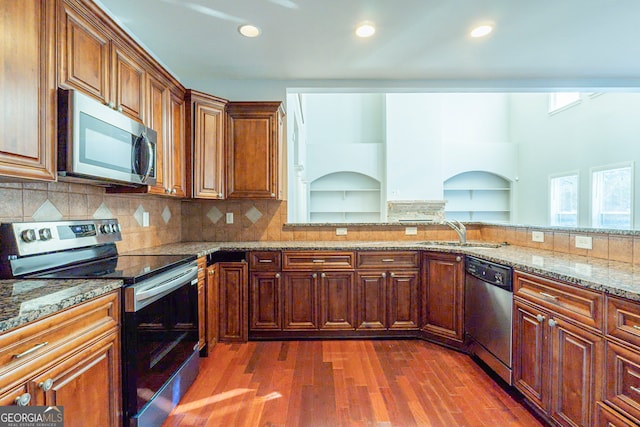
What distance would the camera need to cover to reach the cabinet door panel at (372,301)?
271 cm

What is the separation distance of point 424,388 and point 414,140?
21.5 feet

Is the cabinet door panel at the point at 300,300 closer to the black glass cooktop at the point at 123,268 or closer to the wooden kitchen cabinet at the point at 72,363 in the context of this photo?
the black glass cooktop at the point at 123,268

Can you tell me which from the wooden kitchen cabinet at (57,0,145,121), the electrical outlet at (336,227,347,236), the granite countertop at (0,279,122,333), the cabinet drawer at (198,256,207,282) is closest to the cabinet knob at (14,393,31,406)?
the granite countertop at (0,279,122,333)

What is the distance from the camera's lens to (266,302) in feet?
8.89

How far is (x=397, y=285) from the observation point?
272 cm

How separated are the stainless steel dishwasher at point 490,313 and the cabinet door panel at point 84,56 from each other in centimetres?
260

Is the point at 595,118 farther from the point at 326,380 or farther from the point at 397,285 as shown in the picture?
the point at 326,380

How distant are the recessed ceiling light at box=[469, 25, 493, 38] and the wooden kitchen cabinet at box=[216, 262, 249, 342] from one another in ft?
8.70

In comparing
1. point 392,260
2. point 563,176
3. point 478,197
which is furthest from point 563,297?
point 478,197

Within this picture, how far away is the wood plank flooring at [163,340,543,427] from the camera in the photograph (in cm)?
172

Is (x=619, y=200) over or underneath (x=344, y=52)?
underneath

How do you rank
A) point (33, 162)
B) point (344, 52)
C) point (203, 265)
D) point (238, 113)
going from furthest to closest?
point (238, 113), point (344, 52), point (203, 265), point (33, 162)

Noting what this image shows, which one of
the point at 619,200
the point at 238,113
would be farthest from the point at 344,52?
the point at 619,200

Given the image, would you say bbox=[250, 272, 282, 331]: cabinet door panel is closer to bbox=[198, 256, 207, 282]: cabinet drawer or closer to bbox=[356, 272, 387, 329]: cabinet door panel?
bbox=[198, 256, 207, 282]: cabinet drawer
